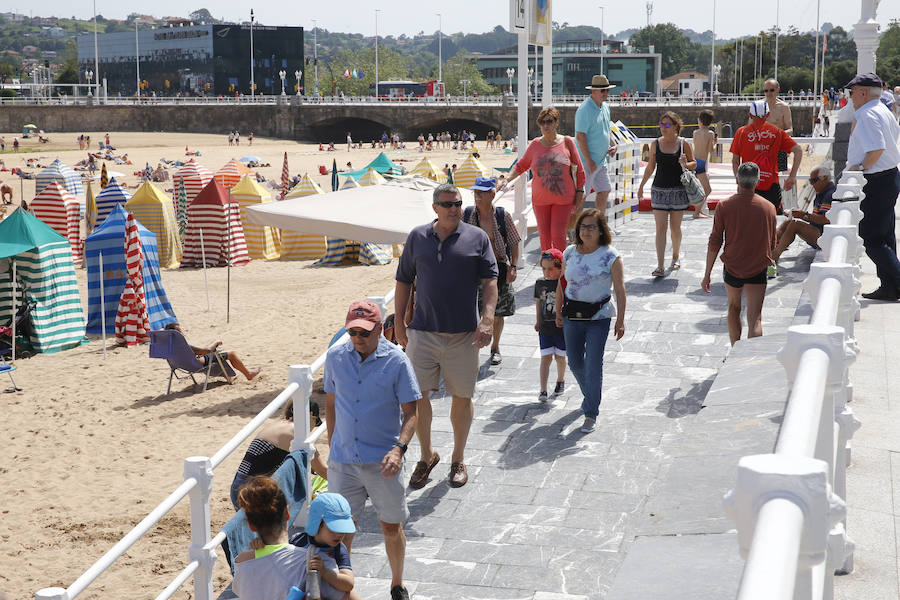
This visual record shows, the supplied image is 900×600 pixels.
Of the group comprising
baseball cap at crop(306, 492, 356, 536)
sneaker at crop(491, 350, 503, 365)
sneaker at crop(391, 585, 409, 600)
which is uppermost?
baseball cap at crop(306, 492, 356, 536)

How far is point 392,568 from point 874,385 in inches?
119

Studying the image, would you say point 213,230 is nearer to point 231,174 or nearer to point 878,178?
point 231,174

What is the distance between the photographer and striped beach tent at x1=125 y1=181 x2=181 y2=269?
2197cm

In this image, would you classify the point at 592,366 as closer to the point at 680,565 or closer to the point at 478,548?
the point at 478,548

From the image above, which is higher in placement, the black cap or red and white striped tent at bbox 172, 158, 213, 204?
the black cap

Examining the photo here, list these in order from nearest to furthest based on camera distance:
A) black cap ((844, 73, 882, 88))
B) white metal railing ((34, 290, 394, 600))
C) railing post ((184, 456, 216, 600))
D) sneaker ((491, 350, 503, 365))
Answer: white metal railing ((34, 290, 394, 600))
railing post ((184, 456, 216, 600))
black cap ((844, 73, 882, 88))
sneaker ((491, 350, 503, 365))

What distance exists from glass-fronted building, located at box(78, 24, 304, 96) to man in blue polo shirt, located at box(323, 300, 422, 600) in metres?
95.6

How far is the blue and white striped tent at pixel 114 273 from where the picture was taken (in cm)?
1603

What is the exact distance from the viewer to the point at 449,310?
5.55m

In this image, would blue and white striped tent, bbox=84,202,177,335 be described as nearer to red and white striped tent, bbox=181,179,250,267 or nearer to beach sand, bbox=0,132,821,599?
beach sand, bbox=0,132,821,599

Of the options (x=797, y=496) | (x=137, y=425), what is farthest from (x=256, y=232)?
(x=797, y=496)

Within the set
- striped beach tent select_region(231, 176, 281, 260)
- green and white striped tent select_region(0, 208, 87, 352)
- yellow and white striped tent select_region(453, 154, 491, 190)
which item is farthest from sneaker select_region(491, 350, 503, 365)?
yellow and white striped tent select_region(453, 154, 491, 190)

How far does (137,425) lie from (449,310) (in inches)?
289

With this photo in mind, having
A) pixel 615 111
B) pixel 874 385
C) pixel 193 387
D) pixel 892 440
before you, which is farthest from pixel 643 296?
pixel 615 111
